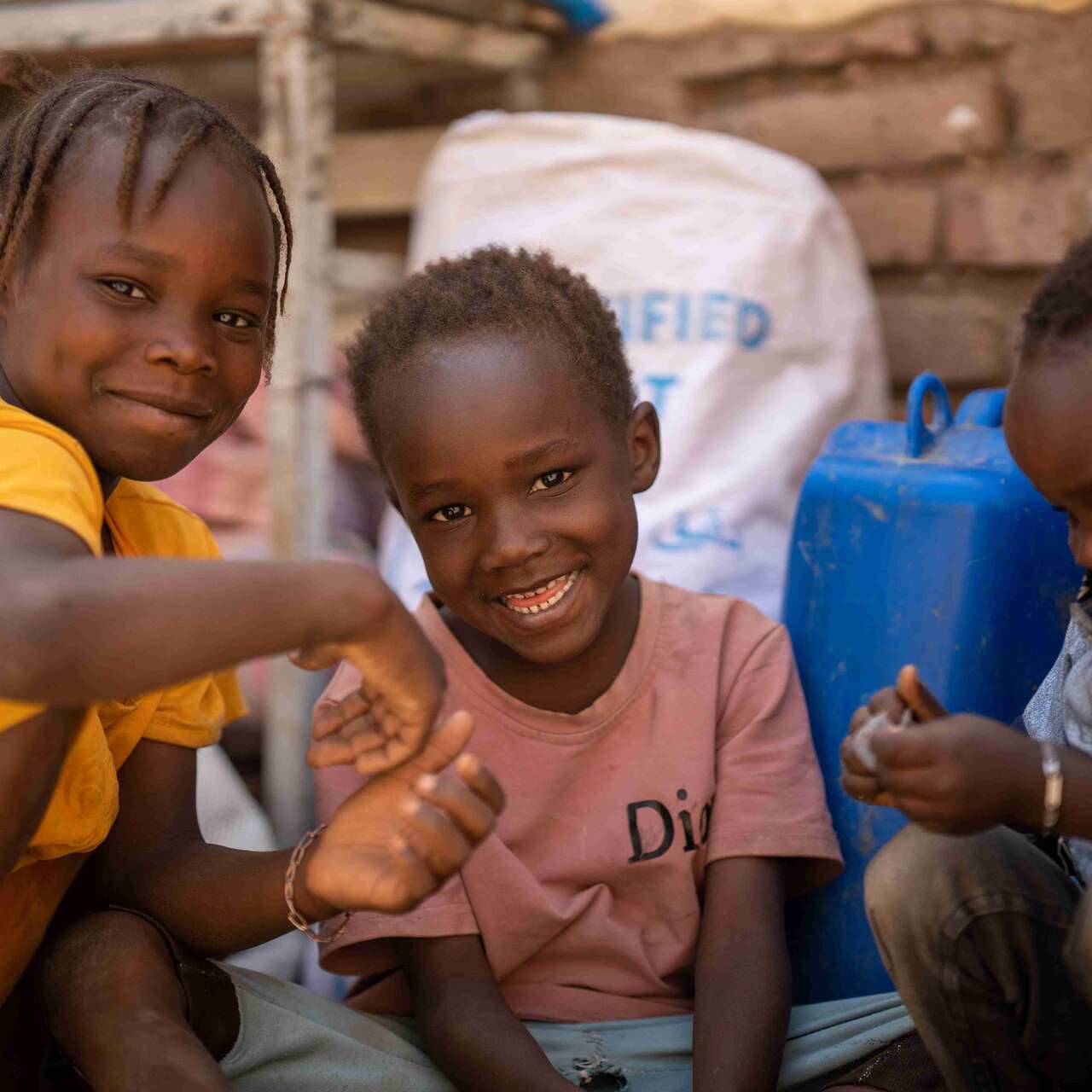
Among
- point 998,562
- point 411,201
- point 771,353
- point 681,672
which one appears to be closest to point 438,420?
point 681,672

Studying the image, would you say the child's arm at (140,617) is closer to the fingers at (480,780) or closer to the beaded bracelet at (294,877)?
the fingers at (480,780)

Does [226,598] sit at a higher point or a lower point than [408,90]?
lower

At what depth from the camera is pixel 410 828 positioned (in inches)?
48.3

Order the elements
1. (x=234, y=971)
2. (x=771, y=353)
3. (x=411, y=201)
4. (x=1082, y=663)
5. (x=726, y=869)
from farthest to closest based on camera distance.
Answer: (x=411, y=201), (x=771, y=353), (x=726, y=869), (x=234, y=971), (x=1082, y=663)

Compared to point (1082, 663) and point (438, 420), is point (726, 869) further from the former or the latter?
point (438, 420)

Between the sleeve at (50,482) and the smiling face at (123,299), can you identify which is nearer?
the sleeve at (50,482)

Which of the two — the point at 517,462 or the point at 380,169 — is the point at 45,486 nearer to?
the point at 517,462

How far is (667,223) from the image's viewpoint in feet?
7.80

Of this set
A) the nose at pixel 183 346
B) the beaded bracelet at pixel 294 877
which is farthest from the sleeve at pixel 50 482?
the beaded bracelet at pixel 294 877

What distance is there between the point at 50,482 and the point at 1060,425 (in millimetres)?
841

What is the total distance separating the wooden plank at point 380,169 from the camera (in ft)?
9.20

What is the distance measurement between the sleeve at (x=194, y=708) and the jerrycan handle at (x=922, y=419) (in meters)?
0.83

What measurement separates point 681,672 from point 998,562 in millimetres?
380

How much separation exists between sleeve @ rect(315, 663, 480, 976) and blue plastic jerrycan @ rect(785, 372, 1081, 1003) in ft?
1.49
